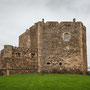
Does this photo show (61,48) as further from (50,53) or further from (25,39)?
(25,39)

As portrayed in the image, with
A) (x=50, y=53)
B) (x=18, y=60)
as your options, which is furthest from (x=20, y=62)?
(x=50, y=53)

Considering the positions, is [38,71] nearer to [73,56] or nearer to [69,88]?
[73,56]

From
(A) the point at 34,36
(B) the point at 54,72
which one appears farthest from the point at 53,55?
(A) the point at 34,36

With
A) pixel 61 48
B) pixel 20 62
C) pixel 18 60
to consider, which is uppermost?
pixel 61 48

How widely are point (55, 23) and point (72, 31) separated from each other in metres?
2.81

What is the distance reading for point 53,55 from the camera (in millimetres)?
27609

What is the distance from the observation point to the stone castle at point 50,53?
1075 inches

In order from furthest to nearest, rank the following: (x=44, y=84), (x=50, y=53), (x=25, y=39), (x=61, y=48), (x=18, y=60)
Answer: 1. (x=25, y=39)
2. (x=61, y=48)
3. (x=50, y=53)
4. (x=18, y=60)
5. (x=44, y=84)

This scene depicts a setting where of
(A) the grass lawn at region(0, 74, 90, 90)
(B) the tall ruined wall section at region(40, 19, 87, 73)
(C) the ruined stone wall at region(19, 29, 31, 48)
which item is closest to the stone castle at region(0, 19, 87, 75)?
(B) the tall ruined wall section at region(40, 19, 87, 73)

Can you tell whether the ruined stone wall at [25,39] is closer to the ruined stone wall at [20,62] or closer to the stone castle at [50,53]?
the stone castle at [50,53]

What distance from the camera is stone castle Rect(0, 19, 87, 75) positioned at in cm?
2731

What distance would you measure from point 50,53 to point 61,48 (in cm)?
179

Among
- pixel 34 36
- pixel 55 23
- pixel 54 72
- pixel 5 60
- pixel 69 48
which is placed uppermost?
pixel 55 23

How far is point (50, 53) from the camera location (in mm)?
27656
